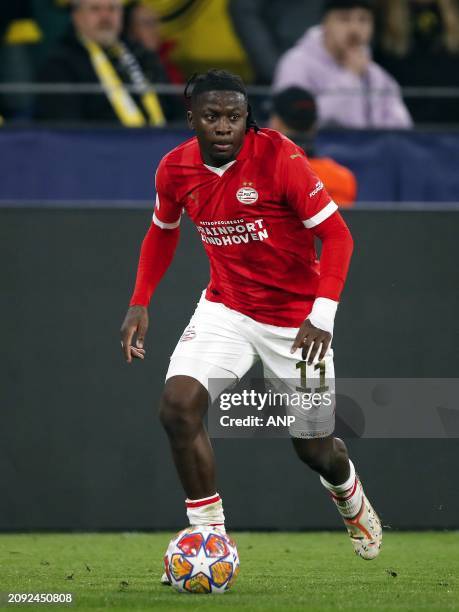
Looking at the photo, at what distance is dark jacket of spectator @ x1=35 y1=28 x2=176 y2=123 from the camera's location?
11.0 metres

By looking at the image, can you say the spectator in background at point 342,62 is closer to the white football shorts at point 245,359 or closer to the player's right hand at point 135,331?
the white football shorts at point 245,359

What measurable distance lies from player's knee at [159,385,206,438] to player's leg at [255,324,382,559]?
0.65 metres

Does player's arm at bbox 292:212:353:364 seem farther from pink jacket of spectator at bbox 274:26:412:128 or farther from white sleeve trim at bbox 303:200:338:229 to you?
pink jacket of spectator at bbox 274:26:412:128

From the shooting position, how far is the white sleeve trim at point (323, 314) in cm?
616

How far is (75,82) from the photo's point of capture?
11.2 meters

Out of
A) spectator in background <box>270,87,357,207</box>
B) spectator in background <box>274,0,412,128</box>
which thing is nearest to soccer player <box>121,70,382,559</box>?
spectator in background <box>270,87,357,207</box>

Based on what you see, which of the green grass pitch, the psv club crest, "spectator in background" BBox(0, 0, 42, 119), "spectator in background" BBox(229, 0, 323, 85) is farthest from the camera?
"spectator in background" BBox(229, 0, 323, 85)

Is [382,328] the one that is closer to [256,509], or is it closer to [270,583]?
[256,509]

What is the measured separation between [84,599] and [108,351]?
10.1ft

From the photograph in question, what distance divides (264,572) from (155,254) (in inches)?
65.9

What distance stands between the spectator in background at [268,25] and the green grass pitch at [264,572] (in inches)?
201

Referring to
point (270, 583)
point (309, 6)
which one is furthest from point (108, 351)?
point (309, 6)

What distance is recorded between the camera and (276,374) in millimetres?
6879

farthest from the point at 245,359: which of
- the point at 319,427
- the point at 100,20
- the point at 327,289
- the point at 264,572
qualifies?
the point at 100,20
